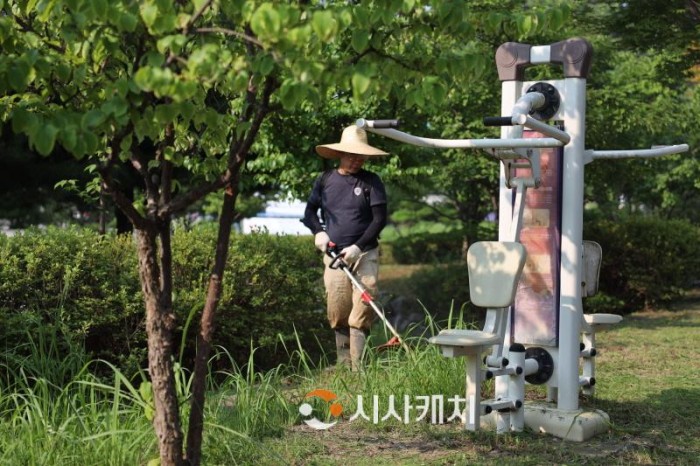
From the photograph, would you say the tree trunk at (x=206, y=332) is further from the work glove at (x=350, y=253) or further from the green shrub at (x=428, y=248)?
the green shrub at (x=428, y=248)

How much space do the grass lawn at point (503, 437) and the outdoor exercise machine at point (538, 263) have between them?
165mm

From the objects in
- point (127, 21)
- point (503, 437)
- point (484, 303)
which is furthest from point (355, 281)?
point (127, 21)

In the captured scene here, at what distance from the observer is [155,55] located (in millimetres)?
2777

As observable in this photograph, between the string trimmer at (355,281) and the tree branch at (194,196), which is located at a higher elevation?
the tree branch at (194,196)

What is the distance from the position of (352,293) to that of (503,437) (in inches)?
82.2

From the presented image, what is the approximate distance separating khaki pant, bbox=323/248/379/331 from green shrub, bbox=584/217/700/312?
5634 mm

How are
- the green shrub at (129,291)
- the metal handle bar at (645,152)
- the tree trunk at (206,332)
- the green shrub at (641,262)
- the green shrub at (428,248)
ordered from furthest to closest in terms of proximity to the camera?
the green shrub at (428,248) → the green shrub at (641,262) → the green shrub at (129,291) → the metal handle bar at (645,152) → the tree trunk at (206,332)

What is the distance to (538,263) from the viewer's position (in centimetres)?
507

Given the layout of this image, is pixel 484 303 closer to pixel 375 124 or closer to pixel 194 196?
pixel 375 124

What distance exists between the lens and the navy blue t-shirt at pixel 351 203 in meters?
6.32

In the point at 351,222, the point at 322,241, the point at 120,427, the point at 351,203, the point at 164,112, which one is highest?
the point at 164,112

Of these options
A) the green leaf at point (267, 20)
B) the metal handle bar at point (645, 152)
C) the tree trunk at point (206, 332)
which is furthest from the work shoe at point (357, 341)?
the green leaf at point (267, 20)

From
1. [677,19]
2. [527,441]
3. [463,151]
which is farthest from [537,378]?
[463,151]

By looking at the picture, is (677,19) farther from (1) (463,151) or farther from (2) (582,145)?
(2) (582,145)
